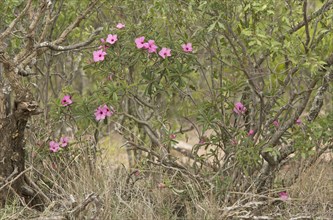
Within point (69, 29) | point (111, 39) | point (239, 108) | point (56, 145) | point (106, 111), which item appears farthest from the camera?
point (56, 145)

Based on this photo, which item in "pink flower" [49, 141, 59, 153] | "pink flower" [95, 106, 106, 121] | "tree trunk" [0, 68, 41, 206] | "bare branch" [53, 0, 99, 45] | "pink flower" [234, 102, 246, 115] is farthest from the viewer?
"pink flower" [49, 141, 59, 153]

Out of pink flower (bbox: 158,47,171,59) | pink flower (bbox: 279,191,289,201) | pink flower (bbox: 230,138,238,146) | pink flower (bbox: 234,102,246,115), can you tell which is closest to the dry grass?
pink flower (bbox: 279,191,289,201)

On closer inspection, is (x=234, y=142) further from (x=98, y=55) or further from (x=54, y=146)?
(x=54, y=146)

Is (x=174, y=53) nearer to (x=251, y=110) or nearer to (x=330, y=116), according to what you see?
(x=251, y=110)

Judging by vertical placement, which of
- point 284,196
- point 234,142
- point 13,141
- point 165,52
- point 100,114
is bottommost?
point 284,196

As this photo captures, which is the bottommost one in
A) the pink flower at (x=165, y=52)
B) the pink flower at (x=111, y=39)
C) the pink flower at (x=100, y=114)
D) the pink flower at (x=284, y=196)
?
the pink flower at (x=284, y=196)

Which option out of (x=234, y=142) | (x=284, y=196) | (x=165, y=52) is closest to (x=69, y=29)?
(x=165, y=52)

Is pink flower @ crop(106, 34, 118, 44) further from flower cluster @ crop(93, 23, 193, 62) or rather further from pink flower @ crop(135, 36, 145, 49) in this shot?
pink flower @ crop(135, 36, 145, 49)

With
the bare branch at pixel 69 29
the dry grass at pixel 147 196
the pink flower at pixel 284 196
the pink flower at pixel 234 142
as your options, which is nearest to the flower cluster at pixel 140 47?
the bare branch at pixel 69 29

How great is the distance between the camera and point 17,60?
15.5 ft

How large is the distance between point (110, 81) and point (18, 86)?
75 centimetres

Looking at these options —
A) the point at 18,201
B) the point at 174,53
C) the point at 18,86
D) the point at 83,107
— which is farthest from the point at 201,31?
the point at 18,201

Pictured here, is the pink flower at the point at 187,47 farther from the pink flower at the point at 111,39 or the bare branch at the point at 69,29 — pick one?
the bare branch at the point at 69,29

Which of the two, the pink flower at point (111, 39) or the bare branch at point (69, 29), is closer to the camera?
the pink flower at point (111, 39)
